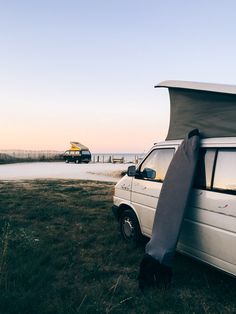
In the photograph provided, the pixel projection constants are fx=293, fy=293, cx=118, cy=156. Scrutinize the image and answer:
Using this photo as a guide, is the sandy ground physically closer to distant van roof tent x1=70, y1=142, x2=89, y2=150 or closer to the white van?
the white van

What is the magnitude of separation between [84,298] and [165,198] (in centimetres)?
173

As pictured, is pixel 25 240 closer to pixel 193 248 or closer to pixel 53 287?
pixel 53 287

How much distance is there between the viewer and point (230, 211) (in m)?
3.48

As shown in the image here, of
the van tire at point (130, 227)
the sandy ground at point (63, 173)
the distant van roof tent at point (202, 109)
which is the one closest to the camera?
the distant van roof tent at point (202, 109)

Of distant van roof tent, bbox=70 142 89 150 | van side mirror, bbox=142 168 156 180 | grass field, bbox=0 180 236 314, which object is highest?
distant van roof tent, bbox=70 142 89 150

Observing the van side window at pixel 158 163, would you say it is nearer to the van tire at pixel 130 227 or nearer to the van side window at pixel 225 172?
the van tire at pixel 130 227

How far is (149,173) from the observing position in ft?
17.2

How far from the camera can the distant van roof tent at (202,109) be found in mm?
3951

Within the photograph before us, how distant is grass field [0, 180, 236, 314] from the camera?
358cm

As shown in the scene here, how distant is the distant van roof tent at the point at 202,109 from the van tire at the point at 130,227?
172cm

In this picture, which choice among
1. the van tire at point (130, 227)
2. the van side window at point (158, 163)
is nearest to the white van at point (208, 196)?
the van side window at point (158, 163)

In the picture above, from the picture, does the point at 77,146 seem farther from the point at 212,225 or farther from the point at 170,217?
the point at 212,225

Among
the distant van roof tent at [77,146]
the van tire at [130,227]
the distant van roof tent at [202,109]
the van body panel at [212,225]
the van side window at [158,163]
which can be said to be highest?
the distant van roof tent at [77,146]

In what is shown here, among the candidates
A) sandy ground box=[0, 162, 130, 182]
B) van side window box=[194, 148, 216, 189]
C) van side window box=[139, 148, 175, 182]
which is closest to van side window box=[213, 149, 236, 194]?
van side window box=[194, 148, 216, 189]
